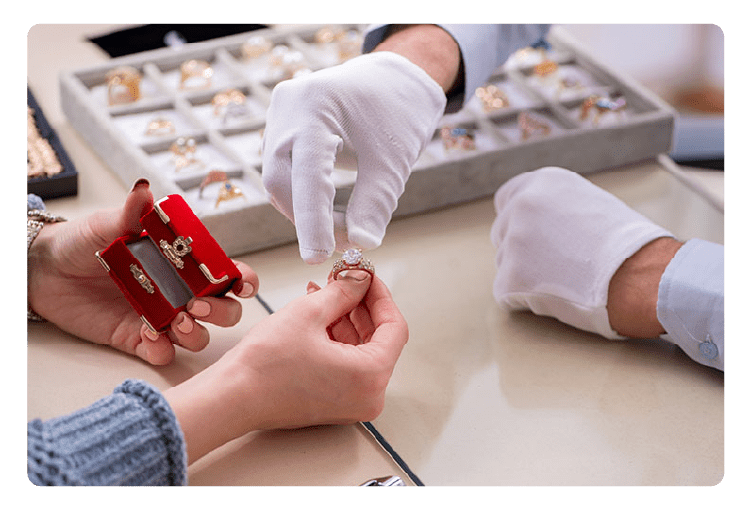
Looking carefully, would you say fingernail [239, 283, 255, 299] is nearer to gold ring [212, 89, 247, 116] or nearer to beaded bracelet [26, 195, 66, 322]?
beaded bracelet [26, 195, 66, 322]

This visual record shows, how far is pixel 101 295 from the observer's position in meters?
0.82

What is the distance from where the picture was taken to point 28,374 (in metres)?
0.76

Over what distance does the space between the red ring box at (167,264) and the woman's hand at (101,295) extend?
14 mm

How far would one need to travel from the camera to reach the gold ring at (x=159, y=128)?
3.40 ft

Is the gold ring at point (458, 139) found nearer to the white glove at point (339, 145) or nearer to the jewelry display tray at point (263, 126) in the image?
the jewelry display tray at point (263, 126)

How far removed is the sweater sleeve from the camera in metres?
0.60

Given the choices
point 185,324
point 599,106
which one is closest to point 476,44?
point 599,106

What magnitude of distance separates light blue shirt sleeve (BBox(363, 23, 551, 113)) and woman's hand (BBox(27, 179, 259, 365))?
1.25 ft

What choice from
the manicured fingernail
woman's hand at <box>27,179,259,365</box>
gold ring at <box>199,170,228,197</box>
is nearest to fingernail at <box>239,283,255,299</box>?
woman's hand at <box>27,179,259,365</box>

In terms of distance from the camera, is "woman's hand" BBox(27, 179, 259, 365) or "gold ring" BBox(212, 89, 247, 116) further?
"gold ring" BBox(212, 89, 247, 116)

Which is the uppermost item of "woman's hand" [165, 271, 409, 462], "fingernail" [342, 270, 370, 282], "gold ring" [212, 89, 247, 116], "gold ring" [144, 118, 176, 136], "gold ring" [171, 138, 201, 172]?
"gold ring" [212, 89, 247, 116]

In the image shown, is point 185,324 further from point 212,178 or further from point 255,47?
point 255,47

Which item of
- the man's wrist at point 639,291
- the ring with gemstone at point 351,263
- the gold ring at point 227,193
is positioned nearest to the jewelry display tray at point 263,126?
the gold ring at point 227,193

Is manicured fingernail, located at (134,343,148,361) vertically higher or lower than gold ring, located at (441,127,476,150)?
lower
